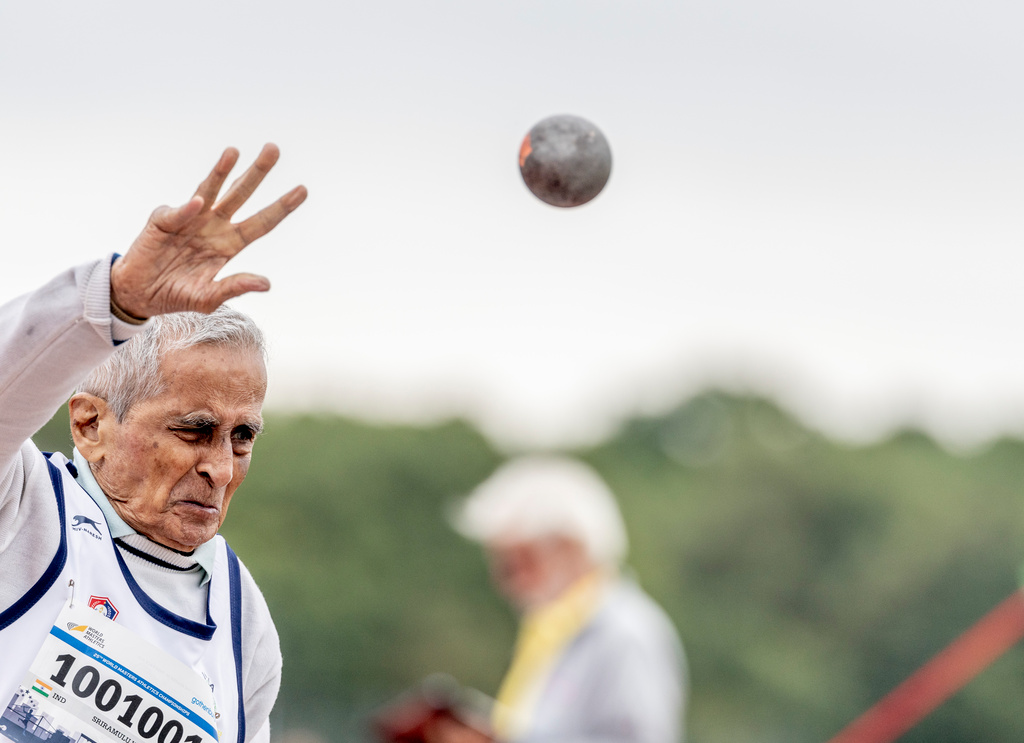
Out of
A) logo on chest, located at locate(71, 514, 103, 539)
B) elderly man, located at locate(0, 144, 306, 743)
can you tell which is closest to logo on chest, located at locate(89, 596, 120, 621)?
elderly man, located at locate(0, 144, 306, 743)

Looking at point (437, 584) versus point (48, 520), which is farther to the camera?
point (437, 584)

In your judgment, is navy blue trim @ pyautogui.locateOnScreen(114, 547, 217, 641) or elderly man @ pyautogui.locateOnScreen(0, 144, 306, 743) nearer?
elderly man @ pyautogui.locateOnScreen(0, 144, 306, 743)

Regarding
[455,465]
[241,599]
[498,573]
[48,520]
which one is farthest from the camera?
[455,465]

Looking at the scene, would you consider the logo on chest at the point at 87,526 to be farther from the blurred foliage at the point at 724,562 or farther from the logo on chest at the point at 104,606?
the blurred foliage at the point at 724,562

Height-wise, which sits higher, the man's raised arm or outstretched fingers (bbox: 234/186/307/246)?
outstretched fingers (bbox: 234/186/307/246)

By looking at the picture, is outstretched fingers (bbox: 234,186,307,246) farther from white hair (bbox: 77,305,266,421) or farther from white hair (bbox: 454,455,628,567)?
white hair (bbox: 454,455,628,567)

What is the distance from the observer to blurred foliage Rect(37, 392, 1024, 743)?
4275 cm

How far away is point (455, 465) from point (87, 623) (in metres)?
46.9

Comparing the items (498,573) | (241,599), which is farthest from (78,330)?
(498,573)

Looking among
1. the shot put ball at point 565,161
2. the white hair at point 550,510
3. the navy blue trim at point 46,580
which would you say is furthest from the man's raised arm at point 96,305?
the white hair at point 550,510

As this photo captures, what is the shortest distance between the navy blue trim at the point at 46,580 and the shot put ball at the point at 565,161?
1.37m

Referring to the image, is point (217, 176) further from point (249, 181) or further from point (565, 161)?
point (565, 161)

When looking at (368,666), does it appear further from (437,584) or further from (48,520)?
(48,520)

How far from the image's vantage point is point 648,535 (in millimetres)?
49875
